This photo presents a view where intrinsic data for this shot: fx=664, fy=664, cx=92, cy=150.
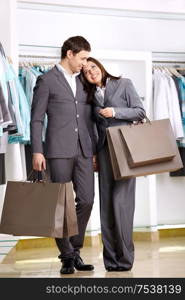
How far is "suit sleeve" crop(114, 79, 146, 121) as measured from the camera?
13.2 ft

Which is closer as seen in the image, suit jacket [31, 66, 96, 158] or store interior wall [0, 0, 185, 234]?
suit jacket [31, 66, 96, 158]

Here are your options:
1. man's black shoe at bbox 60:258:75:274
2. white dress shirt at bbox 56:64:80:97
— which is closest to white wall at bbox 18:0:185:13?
white dress shirt at bbox 56:64:80:97

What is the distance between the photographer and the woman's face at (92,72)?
409cm

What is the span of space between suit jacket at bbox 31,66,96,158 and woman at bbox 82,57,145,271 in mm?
94

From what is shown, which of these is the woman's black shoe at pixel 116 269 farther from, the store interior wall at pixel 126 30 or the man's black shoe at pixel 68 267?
the store interior wall at pixel 126 30

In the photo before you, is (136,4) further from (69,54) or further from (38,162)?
(38,162)

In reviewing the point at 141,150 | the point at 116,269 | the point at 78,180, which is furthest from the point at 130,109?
the point at 116,269

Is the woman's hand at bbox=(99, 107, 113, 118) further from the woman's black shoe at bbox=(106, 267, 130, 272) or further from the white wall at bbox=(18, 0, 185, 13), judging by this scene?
the white wall at bbox=(18, 0, 185, 13)

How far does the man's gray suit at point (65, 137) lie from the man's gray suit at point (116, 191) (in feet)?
0.28

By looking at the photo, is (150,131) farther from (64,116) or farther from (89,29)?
(89,29)

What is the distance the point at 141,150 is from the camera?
12.9ft

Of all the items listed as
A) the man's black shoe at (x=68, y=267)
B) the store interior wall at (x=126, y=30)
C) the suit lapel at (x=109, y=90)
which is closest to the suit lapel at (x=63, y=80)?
the suit lapel at (x=109, y=90)

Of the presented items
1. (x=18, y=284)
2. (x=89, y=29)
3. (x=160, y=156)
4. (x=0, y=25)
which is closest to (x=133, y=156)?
(x=160, y=156)

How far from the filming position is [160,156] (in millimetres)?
3945
